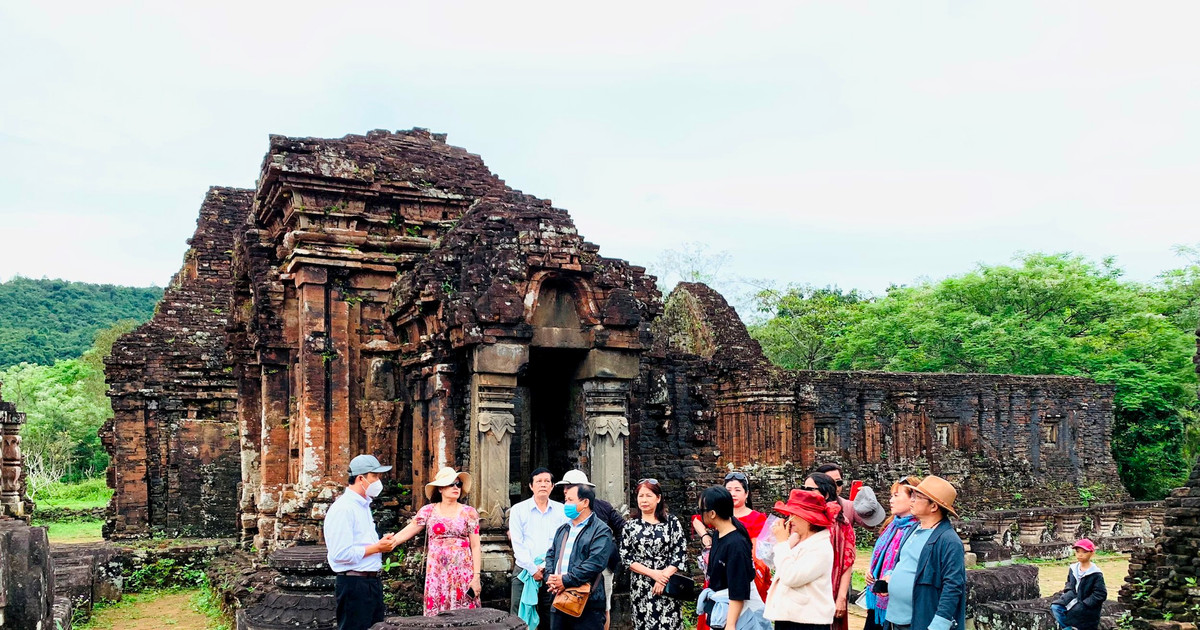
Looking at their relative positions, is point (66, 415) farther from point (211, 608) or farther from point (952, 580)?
point (952, 580)

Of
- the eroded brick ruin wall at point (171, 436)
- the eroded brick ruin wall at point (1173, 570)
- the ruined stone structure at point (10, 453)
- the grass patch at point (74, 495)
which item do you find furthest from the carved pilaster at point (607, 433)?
the grass patch at point (74, 495)

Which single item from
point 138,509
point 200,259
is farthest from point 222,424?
point 200,259

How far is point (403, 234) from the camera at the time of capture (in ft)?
36.9

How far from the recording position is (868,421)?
78.2ft

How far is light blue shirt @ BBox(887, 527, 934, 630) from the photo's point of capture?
557cm

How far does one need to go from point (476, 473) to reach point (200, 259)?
11.5 metres

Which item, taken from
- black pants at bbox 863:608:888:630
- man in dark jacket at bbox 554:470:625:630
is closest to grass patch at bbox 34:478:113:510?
man in dark jacket at bbox 554:470:625:630

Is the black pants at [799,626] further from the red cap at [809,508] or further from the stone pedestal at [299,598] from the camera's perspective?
the stone pedestal at [299,598]

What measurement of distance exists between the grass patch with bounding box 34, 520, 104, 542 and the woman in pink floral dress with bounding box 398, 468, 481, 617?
54.8 ft

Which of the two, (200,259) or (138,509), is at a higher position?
(200,259)

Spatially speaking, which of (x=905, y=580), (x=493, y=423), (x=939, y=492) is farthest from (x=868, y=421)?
(x=939, y=492)

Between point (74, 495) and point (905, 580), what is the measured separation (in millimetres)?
39756

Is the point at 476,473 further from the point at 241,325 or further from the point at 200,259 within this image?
the point at 200,259

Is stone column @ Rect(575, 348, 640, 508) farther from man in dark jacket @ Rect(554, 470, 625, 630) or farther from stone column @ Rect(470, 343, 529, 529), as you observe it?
man in dark jacket @ Rect(554, 470, 625, 630)
